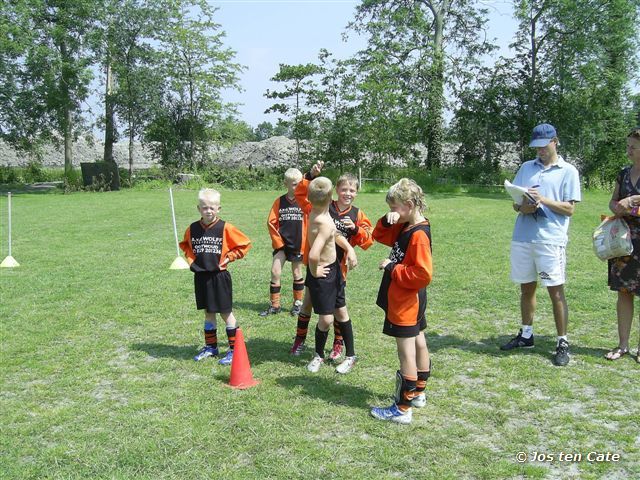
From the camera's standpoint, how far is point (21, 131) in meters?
29.9

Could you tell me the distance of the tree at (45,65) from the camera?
27.9 metres

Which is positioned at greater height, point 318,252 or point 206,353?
point 318,252

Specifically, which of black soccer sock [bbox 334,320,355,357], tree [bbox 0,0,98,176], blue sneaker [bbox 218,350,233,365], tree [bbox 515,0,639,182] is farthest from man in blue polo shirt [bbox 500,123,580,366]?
tree [bbox 0,0,98,176]

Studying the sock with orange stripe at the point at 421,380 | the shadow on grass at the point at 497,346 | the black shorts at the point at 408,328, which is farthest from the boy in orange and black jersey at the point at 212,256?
the shadow on grass at the point at 497,346

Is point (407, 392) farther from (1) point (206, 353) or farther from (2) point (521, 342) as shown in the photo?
(1) point (206, 353)

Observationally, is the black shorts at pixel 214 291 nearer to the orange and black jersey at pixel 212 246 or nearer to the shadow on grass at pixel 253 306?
the orange and black jersey at pixel 212 246

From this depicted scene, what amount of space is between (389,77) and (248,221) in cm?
1677

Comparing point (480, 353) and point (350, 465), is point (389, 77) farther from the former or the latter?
point (350, 465)

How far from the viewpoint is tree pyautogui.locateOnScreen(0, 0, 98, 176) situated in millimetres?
27891

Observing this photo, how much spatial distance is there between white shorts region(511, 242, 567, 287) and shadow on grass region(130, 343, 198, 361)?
3338 mm

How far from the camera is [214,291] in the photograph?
17.4 ft

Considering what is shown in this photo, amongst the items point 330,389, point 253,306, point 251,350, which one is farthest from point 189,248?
point 253,306

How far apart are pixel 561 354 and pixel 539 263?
86cm

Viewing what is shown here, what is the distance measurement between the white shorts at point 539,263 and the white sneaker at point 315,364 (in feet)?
Result: 6.83
